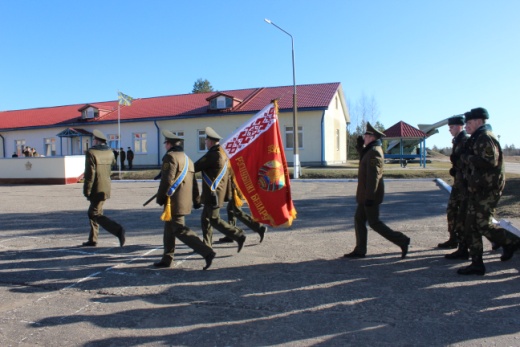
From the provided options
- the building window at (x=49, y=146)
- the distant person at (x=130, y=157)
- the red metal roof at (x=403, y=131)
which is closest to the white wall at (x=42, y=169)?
the distant person at (x=130, y=157)

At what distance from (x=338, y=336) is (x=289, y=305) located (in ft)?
2.55

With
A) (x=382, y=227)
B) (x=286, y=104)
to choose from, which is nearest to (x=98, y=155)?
(x=382, y=227)

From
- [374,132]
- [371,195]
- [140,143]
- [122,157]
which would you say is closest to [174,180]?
[371,195]

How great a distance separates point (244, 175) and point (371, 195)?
196cm

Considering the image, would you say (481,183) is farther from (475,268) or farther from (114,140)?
(114,140)

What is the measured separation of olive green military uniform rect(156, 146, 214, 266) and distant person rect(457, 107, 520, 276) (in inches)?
127

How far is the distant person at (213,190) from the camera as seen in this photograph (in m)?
6.12

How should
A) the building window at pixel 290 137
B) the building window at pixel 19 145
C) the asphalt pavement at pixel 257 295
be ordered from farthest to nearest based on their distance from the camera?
the building window at pixel 19 145
the building window at pixel 290 137
the asphalt pavement at pixel 257 295

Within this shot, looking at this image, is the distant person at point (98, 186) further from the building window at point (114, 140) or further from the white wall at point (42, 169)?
the building window at point (114, 140)

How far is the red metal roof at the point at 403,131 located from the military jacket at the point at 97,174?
26.7m

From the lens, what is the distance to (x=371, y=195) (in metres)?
5.59

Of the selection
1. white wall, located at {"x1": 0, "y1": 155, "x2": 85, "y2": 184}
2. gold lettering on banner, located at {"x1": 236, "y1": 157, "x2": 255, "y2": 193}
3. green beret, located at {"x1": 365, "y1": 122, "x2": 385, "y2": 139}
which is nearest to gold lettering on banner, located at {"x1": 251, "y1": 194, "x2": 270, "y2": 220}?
gold lettering on banner, located at {"x1": 236, "y1": 157, "x2": 255, "y2": 193}

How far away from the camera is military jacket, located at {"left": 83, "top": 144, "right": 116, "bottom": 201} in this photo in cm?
671

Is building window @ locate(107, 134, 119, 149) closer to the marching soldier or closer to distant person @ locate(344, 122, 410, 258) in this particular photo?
the marching soldier
